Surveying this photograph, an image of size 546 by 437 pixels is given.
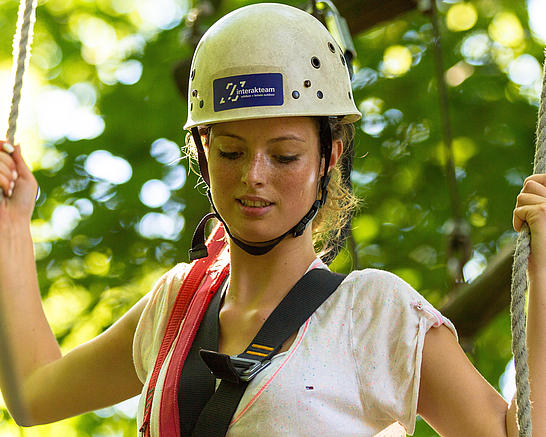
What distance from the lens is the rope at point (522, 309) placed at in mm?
→ 1532

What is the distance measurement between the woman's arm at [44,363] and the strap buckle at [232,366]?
470mm

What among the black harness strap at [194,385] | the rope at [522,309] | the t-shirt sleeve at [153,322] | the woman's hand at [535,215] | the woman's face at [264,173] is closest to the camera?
the rope at [522,309]

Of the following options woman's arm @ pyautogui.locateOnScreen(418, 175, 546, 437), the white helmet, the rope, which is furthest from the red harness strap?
the rope

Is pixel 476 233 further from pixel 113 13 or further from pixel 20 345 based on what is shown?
pixel 20 345

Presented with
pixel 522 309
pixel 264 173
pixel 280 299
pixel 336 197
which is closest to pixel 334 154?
pixel 336 197

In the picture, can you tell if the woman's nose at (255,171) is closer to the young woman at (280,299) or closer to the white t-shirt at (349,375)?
the young woman at (280,299)

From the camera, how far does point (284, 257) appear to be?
6.57 ft

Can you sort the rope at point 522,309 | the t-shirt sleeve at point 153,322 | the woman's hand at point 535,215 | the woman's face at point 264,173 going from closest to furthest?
the rope at point 522,309, the woman's hand at point 535,215, the woman's face at point 264,173, the t-shirt sleeve at point 153,322

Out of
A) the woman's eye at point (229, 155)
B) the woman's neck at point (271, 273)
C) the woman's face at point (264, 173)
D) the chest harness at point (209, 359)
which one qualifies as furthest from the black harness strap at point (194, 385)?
the woman's eye at point (229, 155)

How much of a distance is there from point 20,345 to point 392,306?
3.22 ft

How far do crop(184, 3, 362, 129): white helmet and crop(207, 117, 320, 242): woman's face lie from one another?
0.04 m

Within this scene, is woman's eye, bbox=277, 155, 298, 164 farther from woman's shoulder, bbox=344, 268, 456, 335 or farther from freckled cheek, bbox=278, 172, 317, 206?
woman's shoulder, bbox=344, 268, 456, 335

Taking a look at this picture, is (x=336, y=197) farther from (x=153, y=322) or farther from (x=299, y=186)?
(x=153, y=322)

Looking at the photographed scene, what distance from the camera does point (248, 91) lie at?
6.41 feet
